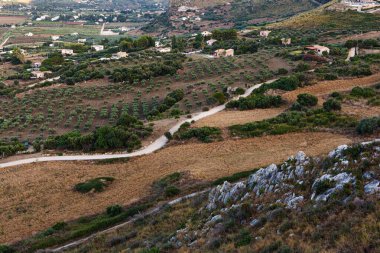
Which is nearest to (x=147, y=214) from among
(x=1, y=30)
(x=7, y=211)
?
(x=7, y=211)

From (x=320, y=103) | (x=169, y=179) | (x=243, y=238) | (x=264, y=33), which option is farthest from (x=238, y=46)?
(x=243, y=238)

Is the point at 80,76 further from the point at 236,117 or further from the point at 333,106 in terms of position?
the point at 333,106

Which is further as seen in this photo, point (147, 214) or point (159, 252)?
point (147, 214)

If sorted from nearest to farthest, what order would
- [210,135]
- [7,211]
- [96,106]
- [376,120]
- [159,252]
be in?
[159,252], [7,211], [376,120], [210,135], [96,106]

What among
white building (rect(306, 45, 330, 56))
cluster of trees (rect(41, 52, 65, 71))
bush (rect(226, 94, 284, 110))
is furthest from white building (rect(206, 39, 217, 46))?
bush (rect(226, 94, 284, 110))

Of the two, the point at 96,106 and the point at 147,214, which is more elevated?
the point at 147,214

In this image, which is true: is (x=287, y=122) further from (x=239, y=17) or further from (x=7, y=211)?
(x=239, y=17)
